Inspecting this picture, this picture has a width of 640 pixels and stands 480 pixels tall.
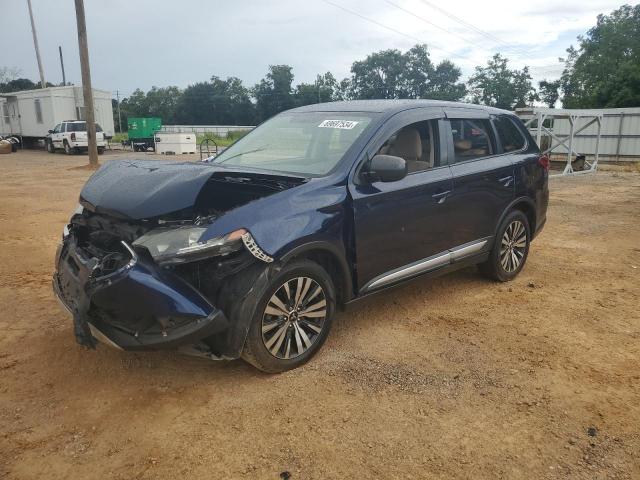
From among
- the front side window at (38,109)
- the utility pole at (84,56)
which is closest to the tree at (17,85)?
the front side window at (38,109)

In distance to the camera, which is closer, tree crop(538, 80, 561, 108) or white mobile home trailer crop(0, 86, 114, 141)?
white mobile home trailer crop(0, 86, 114, 141)

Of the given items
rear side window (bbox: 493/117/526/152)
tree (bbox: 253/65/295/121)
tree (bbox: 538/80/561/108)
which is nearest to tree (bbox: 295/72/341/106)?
tree (bbox: 253/65/295/121)

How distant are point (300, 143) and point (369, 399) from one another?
7.04 ft

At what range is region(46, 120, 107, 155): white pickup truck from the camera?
Result: 2777 centimetres

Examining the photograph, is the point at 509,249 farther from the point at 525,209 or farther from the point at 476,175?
the point at 476,175

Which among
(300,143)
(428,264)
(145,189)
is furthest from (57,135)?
(428,264)

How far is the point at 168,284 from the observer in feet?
9.40

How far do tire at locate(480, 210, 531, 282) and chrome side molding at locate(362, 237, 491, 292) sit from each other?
0.26 meters

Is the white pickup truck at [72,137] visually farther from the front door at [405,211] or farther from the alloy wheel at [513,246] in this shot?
the front door at [405,211]

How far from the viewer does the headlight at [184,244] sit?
289 cm

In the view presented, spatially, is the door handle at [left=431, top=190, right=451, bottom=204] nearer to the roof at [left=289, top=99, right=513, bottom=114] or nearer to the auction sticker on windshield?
the roof at [left=289, top=99, right=513, bottom=114]

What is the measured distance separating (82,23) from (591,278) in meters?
19.5

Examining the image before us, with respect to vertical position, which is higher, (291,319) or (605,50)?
(605,50)

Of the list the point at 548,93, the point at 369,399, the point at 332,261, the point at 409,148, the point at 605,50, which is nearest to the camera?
the point at 369,399
